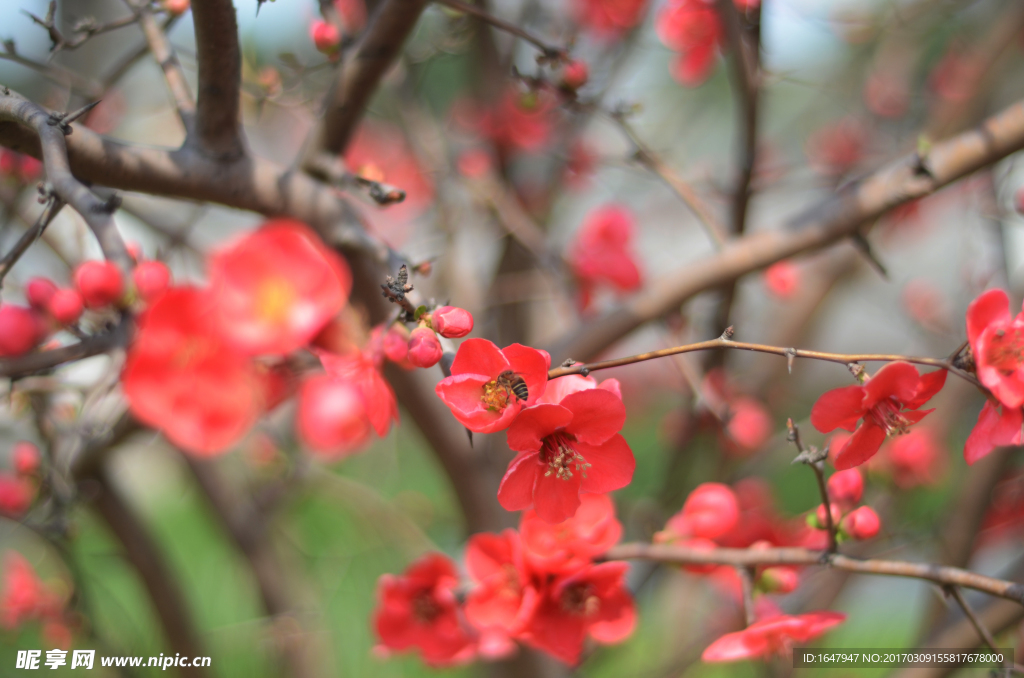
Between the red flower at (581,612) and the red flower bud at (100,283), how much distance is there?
560 mm

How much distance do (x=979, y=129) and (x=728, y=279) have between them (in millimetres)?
449

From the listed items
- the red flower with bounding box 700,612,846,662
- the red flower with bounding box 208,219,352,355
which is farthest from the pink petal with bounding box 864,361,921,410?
the red flower with bounding box 208,219,352,355

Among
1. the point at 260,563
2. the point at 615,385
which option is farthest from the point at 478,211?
the point at 615,385

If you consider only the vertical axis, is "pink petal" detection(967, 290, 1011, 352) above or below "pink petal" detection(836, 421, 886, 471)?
above

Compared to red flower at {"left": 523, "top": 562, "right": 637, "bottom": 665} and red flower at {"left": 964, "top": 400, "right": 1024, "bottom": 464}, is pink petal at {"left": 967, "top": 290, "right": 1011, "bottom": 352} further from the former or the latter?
red flower at {"left": 523, "top": 562, "right": 637, "bottom": 665}

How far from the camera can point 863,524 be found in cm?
73

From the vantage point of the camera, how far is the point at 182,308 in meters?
0.39

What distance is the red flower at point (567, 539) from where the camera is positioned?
77cm

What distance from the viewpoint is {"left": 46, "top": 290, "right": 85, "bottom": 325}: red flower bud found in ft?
1.72

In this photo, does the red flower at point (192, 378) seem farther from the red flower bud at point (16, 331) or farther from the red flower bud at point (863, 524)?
the red flower bud at point (863, 524)

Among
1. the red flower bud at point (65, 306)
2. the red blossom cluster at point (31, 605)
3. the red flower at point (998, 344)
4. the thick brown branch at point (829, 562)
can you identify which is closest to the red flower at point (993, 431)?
the red flower at point (998, 344)

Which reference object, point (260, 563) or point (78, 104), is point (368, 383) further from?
point (260, 563)

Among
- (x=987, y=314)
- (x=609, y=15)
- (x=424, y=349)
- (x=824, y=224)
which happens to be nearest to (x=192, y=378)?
(x=424, y=349)

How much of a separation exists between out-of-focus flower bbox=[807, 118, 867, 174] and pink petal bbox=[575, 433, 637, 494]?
6.99 feet
